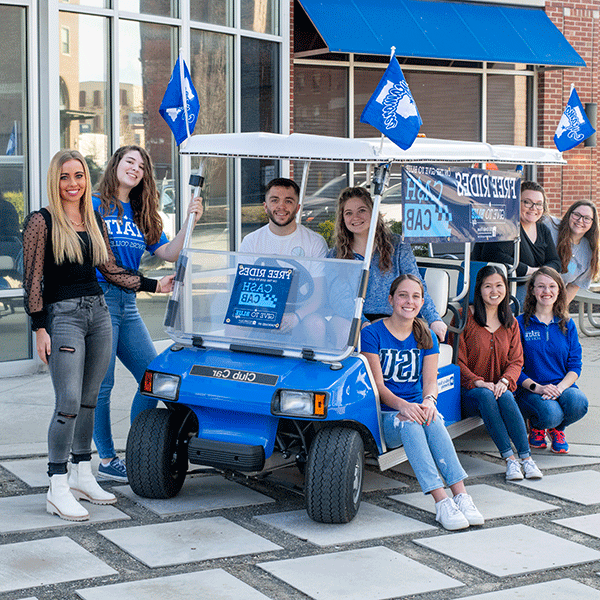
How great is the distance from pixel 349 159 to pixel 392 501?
1731 millimetres

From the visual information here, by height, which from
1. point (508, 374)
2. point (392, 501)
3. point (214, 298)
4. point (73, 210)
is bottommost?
point (392, 501)

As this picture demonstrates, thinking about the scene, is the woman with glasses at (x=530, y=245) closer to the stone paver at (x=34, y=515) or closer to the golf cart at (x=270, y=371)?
the golf cart at (x=270, y=371)

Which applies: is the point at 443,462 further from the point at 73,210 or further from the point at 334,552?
the point at 73,210

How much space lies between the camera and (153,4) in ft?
29.5

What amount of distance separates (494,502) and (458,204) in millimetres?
1698

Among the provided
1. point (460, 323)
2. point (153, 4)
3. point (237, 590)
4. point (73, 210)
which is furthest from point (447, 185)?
point (153, 4)

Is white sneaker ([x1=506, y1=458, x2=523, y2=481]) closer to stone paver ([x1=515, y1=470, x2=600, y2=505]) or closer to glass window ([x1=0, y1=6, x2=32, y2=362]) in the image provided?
stone paver ([x1=515, y1=470, x2=600, y2=505])

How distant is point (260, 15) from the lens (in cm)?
1005

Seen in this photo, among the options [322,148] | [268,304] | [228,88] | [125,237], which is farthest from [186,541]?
[228,88]

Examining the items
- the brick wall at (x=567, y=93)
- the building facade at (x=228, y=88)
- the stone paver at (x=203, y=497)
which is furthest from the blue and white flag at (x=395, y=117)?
the brick wall at (x=567, y=93)

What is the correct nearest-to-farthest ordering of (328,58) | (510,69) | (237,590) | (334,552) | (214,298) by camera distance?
(237,590), (334,552), (214,298), (328,58), (510,69)

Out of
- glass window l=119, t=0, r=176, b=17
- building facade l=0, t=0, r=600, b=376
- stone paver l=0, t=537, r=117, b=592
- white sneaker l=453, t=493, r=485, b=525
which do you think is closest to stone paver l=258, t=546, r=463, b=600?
white sneaker l=453, t=493, r=485, b=525

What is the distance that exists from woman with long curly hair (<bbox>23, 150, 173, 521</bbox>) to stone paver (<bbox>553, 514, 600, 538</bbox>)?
224cm

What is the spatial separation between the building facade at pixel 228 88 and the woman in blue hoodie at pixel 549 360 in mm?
3679
